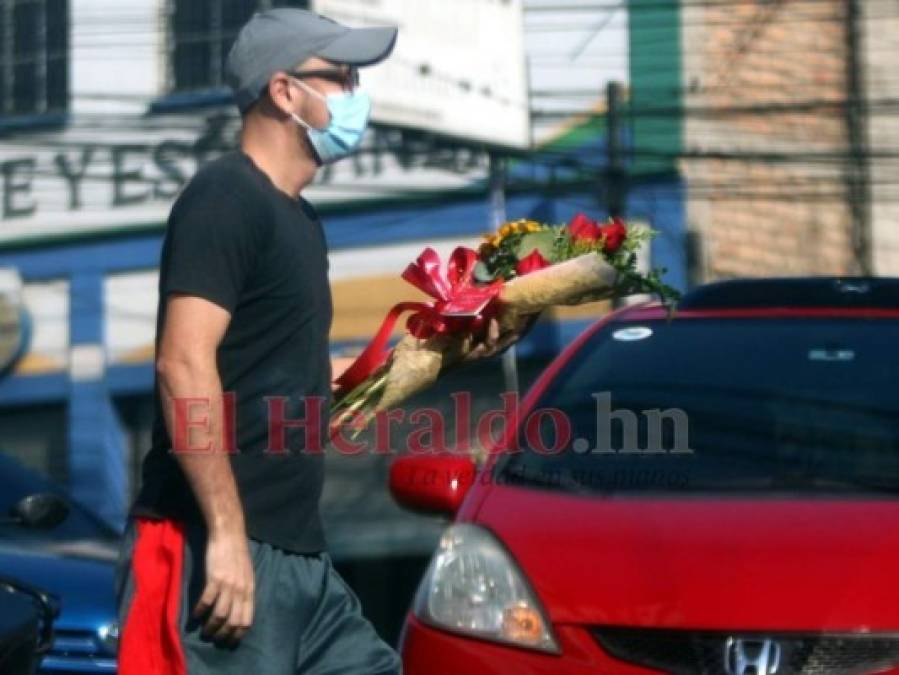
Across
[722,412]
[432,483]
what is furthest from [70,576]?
[722,412]

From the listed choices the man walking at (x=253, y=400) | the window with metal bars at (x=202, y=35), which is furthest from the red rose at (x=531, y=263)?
the window with metal bars at (x=202, y=35)

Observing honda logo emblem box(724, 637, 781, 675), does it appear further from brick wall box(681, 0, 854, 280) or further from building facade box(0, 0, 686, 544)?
building facade box(0, 0, 686, 544)

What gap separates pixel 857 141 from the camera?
15.5 meters

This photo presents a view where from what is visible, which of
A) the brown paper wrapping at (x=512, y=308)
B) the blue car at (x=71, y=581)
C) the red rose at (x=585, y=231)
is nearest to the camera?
the brown paper wrapping at (x=512, y=308)

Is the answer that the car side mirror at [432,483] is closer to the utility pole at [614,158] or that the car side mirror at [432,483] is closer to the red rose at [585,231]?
the red rose at [585,231]

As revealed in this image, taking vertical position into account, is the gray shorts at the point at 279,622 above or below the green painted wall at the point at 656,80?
below

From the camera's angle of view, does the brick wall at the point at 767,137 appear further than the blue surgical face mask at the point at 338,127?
Yes

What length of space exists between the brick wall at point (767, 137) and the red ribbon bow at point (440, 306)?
431 inches

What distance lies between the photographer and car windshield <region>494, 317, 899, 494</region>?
15.6 feet

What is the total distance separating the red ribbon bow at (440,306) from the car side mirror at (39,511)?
2501 mm

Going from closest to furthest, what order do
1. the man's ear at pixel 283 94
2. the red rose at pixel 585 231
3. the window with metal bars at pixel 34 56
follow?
the man's ear at pixel 283 94 → the red rose at pixel 585 231 → the window with metal bars at pixel 34 56

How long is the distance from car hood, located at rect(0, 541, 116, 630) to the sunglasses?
10.5 feet

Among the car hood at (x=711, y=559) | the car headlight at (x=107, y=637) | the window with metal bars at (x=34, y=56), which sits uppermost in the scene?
the window with metal bars at (x=34, y=56)

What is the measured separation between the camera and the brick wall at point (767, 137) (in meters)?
15.0
